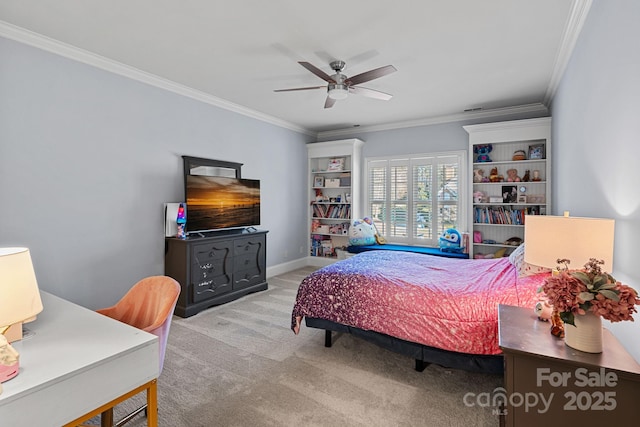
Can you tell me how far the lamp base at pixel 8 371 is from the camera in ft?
3.17

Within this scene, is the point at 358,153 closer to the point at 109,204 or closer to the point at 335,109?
the point at 335,109

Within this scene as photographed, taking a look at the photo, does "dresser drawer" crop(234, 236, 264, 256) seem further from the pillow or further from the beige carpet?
the pillow

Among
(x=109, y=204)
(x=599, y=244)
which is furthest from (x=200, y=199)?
(x=599, y=244)

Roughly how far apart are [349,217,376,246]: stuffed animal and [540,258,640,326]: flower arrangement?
388 cm

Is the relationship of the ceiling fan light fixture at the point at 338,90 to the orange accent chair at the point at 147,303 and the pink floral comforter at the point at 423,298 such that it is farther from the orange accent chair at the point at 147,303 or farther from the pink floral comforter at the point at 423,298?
the orange accent chair at the point at 147,303

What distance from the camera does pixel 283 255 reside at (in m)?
5.50

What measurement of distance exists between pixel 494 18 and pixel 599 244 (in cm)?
185

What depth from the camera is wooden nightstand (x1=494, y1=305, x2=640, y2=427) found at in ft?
3.82

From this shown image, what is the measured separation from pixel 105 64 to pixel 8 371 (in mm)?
3112

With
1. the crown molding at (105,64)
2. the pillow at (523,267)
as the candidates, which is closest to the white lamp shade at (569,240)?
the pillow at (523,267)

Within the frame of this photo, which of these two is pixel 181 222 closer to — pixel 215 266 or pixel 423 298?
pixel 215 266

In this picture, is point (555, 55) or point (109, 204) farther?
point (109, 204)

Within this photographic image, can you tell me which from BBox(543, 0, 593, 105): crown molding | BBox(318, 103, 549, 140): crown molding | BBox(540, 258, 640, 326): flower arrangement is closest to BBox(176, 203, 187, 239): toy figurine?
BBox(318, 103, 549, 140): crown molding

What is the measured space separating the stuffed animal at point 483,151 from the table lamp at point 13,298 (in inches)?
199
